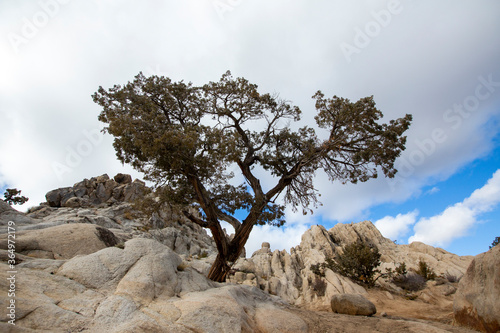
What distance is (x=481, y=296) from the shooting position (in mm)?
7078

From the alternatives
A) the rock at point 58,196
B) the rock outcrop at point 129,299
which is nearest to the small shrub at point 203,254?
the rock at point 58,196

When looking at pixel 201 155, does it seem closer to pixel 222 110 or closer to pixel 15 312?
pixel 222 110

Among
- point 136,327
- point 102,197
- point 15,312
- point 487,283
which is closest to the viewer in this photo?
point 15,312

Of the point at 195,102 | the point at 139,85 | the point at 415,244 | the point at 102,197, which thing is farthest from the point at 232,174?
the point at 102,197

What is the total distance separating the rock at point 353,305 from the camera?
10078 millimetres

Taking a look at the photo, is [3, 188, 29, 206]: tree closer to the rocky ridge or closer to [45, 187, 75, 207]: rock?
[45, 187, 75, 207]: rock

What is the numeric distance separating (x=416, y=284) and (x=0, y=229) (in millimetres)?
29001

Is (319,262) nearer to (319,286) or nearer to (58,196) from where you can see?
(319,286)

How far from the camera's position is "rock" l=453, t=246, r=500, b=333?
262 inches

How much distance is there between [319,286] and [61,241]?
19271mm

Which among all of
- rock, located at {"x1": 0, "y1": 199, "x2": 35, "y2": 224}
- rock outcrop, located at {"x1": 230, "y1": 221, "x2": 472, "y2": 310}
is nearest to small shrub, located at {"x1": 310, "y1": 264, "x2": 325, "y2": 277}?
rock outcrop, located at {"x1": 230, "y1": 221, "x2": 472, "y2": 310}

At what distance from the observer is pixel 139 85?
1307cm

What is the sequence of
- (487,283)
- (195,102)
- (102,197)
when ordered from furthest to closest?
(102,197)
(195,102)
(487,283)

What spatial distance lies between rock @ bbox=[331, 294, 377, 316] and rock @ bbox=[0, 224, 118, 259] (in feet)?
36.4
